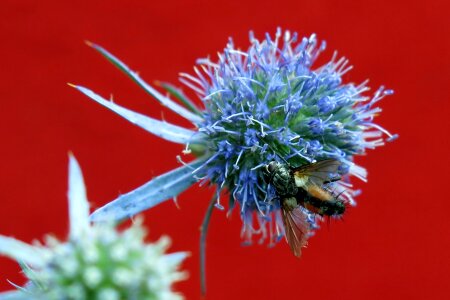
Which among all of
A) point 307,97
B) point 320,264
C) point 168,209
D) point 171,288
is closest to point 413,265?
point 320,264

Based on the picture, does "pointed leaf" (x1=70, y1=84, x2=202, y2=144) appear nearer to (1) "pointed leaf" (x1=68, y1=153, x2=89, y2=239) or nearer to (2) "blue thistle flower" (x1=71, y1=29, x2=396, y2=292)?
(2) "blue thistle flower" (x1=71, y1=29, x2=396, y2=292)

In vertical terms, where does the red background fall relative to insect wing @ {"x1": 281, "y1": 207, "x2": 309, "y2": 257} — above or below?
above

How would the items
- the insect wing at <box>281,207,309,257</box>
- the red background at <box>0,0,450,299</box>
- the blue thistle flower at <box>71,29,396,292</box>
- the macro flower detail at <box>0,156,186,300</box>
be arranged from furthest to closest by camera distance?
the red background at <box>0,0,450,299</box>, the blue thistle flower at <box>71,29,396,292</box>, the insect wing at <box>281,207,309,257</box>, the macro flower detail at <box>0,156,186,300</box>

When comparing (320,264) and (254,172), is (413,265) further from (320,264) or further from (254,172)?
(254,172)

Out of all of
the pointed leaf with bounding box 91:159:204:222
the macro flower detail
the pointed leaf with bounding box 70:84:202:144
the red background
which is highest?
the red background

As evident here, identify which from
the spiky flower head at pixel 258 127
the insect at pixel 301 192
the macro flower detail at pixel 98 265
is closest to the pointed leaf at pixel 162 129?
the spiky flower head at pixel 258 127

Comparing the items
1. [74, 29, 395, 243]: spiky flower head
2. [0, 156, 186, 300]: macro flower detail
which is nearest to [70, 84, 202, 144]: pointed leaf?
[74, 29, 395, 243]: spiky flower head
